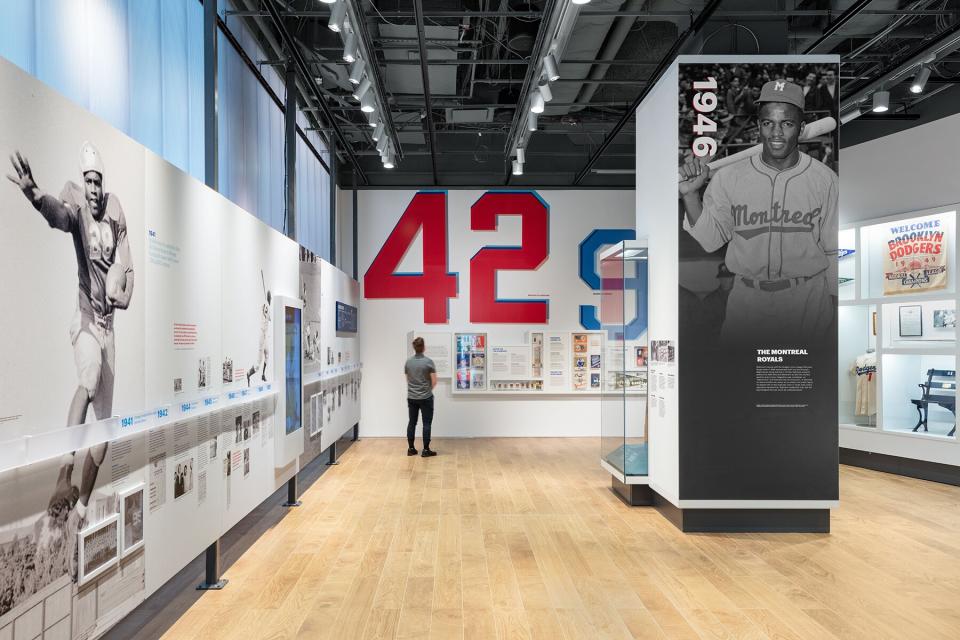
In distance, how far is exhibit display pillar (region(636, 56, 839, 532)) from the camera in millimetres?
5664

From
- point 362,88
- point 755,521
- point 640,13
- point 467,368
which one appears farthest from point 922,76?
point 467,368

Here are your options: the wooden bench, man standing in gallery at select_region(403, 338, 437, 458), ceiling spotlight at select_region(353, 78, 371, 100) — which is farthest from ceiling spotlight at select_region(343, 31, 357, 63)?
the wooden bench

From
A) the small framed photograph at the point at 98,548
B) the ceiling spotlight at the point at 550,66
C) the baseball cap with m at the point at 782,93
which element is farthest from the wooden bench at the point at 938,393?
the small framed photograph at the point at 98,548

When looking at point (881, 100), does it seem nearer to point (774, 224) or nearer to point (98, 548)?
point (774, 224)

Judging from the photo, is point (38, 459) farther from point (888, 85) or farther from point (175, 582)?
point (888, 85)

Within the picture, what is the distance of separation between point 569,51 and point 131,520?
21.7 ft

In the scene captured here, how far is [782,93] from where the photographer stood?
5.73 m

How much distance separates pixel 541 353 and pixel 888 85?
6082mm

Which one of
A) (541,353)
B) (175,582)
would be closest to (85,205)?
(175,582)

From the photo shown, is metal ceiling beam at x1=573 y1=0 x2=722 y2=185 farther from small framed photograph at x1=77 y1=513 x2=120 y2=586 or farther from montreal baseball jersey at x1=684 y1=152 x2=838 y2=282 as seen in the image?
small framed photograph at x1=77 y1=513 x2=120 y2=586

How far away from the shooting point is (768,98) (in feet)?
18.8

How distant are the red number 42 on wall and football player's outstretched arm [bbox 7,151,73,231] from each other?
29.4 feet

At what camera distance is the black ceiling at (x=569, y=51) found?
6336 millimetres

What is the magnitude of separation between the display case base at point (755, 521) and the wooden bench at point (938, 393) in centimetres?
327
